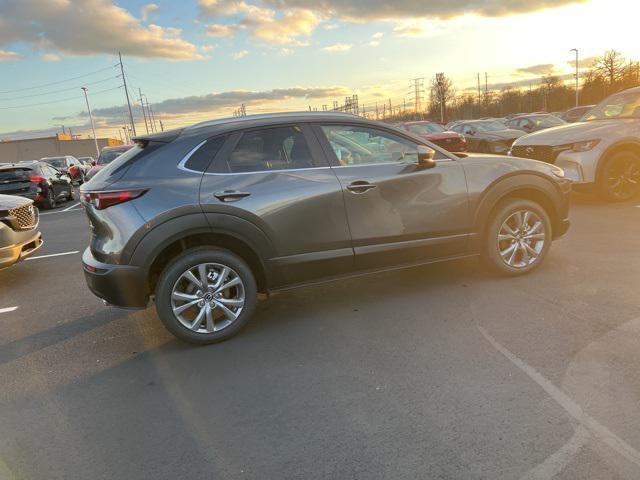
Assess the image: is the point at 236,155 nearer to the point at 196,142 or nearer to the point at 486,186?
the point at 196,142

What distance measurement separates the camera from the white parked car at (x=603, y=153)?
810 centimetres

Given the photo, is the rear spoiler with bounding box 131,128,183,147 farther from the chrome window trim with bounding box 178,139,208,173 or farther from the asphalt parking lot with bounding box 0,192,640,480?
the asphalt parking lot with bounding box 0,192,640,480

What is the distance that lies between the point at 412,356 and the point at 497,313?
1066 millimetres

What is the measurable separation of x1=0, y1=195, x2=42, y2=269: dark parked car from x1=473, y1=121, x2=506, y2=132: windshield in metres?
13.4

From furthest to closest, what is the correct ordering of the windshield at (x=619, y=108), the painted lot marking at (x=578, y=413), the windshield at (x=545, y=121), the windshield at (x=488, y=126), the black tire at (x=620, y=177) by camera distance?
the windshield at (x=545, y=121) < the windshield at (x=488, y=126) < the windshield at (x=619, y=108) < the black tire at (x=620, y=177) < the painted lot marking at (x=578, y=413)

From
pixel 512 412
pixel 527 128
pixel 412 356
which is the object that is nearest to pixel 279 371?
pixel 412 356

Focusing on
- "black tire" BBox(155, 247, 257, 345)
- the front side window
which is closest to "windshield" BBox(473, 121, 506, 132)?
the front side window

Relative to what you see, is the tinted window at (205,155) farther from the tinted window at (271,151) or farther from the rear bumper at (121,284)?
the rear bumper at (121,284)

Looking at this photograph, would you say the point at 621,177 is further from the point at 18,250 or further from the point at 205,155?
the point at 18,250

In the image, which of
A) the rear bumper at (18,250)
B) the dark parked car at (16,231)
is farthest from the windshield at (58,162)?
the rear bumper at (18,250)

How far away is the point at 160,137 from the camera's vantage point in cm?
412

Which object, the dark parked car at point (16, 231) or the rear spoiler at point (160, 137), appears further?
the dark parked car at point (16, 231)

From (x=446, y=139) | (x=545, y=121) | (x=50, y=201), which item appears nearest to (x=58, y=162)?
(x=50, y=201)

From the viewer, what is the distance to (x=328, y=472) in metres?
2.46
